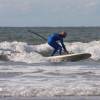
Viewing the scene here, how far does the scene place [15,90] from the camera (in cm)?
1320

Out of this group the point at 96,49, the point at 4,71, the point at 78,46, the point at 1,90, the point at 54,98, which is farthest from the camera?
the point at 78,46

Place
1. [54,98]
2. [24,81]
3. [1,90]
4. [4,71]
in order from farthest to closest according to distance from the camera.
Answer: [4,71], [24,81], [1,90], [54,98]

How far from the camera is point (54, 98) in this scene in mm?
12297

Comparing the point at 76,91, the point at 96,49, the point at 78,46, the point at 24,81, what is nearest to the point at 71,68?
the point at 24,81

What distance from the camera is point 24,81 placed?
49.1 feet

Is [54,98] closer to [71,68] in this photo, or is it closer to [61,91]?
[61,91]

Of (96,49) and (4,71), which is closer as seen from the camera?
(4,71)

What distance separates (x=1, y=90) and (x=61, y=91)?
5.27ft

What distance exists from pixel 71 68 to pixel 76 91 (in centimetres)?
625

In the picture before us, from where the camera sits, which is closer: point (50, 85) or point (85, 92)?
point (85, 92)

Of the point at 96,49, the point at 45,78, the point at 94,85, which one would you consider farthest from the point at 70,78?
the point at 96,49

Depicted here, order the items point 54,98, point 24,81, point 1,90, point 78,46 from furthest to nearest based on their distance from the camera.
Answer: point 78,46, point 24,81, point 1,90, point 54,98

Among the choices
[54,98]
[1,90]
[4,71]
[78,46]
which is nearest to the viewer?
[54,98]

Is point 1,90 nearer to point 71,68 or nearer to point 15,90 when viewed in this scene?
point 15,90
